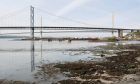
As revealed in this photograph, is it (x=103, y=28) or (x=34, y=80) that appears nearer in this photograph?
(x=34, y=80)

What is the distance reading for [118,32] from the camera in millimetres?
124500

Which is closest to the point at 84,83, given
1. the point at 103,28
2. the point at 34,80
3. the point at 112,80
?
the point at 112,80

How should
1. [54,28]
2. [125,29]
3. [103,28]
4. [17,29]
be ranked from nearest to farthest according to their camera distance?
[17,29]
[54,28]
[103,28]
[125,29]

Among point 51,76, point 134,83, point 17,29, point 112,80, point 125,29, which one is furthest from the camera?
point 125,29

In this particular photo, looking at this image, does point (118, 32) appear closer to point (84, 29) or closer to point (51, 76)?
point (84, 29)

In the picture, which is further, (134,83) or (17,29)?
(17,29)

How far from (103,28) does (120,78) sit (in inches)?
4150

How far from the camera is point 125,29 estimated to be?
129 meters

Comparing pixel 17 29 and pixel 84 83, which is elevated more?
pixel 17 29

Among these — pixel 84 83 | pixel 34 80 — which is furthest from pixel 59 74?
pixel 84 83

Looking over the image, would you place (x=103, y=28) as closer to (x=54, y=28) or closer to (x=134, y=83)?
(x=54, y=28)

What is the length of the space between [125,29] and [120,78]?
115 meters

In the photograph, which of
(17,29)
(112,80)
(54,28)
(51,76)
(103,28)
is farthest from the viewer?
(103,28)

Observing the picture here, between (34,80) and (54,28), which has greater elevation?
(54,28)
